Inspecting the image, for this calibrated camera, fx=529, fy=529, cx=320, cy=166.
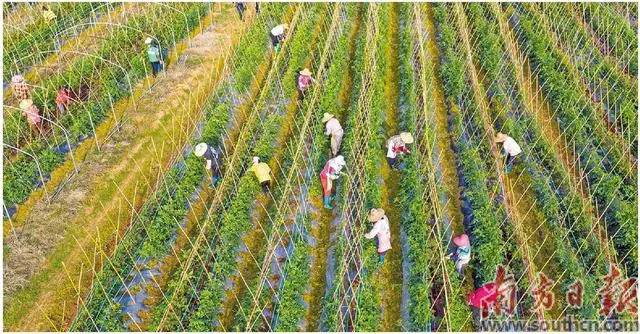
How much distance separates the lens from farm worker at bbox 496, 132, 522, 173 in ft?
27.8

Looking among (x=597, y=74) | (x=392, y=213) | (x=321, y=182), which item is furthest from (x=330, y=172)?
(x=597, y=74)

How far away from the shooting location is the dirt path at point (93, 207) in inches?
277

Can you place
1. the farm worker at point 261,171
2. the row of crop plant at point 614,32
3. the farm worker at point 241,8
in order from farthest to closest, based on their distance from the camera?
1. the farm worker at point 241,8
2. the row of crop plant at point 614,32
3. the farm worker at point 261,171

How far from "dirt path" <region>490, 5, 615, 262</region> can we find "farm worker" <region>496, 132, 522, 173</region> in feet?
2.90

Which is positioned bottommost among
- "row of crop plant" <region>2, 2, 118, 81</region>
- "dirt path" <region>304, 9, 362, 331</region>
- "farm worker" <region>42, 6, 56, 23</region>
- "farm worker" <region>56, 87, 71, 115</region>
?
"dirt path" <region>304, 9, 362, 331</region>

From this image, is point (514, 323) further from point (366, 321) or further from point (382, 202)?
point (382, 202)

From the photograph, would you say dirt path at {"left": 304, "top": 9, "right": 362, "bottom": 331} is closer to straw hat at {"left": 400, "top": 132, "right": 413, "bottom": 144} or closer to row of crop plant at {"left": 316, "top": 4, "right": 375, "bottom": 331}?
row of crop plant at {"left": 316, "top": 4, "right": 375, "bottom": 331}

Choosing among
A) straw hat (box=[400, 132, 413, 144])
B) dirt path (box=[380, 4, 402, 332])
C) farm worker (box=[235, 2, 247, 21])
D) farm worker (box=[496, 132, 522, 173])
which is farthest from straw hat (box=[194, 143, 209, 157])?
farm worker (box=[235, 2, 247, 21])

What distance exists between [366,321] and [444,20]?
31.9ft

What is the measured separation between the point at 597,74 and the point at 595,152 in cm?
312

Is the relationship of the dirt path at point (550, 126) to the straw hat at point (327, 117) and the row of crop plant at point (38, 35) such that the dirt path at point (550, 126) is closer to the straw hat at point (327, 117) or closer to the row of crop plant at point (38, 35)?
the straw hat at point (327, 117)

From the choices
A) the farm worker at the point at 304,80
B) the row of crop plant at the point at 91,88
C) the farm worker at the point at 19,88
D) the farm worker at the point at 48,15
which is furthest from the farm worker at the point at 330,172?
the farm worker at the point at 48,15

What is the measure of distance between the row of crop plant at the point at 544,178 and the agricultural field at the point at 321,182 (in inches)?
1.5

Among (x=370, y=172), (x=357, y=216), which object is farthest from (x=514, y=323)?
(x=370, y=172)
